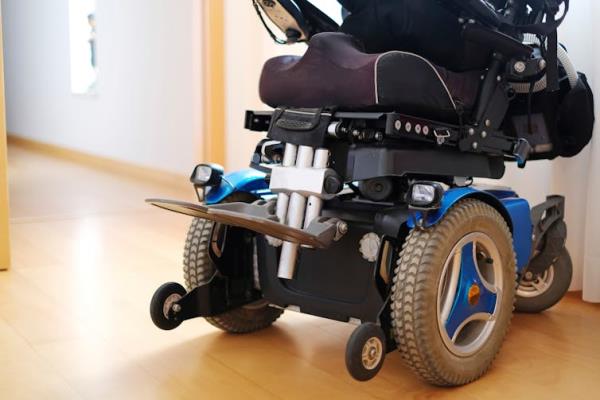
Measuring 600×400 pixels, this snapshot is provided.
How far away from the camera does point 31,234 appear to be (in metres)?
2.78

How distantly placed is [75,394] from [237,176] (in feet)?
1.87

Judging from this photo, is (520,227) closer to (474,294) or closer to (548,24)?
(474,294)

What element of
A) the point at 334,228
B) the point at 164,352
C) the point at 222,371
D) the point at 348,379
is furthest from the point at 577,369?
the point at 164,352

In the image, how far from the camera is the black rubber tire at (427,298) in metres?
1.32

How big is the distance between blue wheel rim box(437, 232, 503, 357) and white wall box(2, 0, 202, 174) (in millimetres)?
2237

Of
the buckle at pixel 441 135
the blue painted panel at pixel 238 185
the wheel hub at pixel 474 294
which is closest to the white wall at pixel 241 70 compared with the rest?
the blue painted panel at pixel 238 185

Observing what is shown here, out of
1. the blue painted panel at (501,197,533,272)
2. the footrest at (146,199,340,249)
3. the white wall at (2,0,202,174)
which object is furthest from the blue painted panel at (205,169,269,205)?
the white wall at (2,0,202,174)

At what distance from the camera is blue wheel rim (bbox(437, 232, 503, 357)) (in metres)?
1.41

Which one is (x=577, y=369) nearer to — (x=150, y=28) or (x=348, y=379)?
(x=348, y=379)

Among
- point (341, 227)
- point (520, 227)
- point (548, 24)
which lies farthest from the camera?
point (520, 227)

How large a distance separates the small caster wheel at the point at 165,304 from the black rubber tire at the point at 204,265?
0.21ft

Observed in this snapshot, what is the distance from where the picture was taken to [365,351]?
1.26 meters

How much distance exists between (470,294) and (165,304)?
2.01ft

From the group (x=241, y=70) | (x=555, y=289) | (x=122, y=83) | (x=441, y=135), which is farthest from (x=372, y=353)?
(x=122, y=83)
